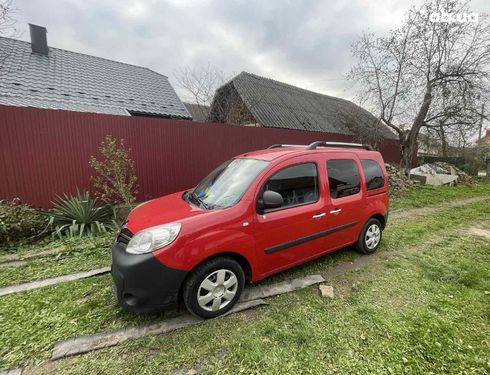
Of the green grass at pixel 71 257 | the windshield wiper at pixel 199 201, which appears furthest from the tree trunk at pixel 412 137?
the windshield wiper at pixel 199 201

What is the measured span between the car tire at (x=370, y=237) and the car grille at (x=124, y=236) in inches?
129

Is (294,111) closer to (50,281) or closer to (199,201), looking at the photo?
(199,201)

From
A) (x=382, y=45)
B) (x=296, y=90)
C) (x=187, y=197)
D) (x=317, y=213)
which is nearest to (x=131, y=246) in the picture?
(x=187, y=197)

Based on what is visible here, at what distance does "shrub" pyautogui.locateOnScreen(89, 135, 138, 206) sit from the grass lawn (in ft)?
7.81

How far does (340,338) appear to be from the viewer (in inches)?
91.0

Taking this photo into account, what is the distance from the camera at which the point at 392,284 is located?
322 cm

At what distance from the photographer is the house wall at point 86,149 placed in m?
4.96

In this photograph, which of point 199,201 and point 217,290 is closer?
point 217,290

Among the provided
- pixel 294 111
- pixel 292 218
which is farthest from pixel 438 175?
pixel 292 218

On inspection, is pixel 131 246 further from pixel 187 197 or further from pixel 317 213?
pixel 317 213

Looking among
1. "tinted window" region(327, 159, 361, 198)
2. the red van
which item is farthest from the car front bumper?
"tinted window" region(327, 159, 361, 198)

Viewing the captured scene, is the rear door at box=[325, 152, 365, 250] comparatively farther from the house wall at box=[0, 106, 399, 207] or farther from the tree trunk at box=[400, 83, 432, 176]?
the tree trunk at box=[400, 83, 432, 176]

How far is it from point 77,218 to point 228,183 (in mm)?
3781

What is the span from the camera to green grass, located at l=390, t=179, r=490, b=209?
26.1ft
